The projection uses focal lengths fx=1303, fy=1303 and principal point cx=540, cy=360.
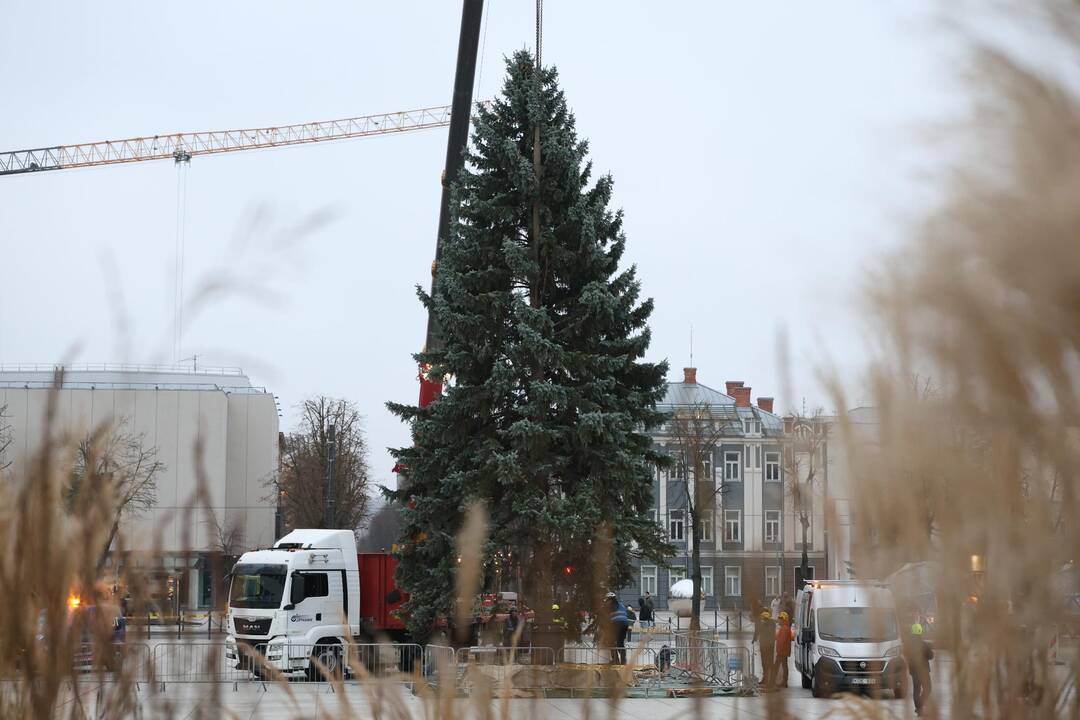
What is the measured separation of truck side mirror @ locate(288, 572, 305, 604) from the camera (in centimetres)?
2523

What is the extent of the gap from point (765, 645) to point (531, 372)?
21.9m

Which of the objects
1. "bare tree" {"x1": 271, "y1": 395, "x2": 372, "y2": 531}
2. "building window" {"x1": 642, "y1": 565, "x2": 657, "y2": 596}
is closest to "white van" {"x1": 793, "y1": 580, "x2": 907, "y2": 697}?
"bare tree" {"x1": 271, "y1": 395, "x2": 372, "y2": 531}

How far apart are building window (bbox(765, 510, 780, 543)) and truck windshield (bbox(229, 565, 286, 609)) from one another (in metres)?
23.6

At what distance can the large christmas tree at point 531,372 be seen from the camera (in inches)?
918

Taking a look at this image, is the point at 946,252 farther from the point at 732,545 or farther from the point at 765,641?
the point at 732,545

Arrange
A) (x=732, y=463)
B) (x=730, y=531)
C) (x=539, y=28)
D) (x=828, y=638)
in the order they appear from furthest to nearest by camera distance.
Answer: (x=732, y=463) → (x=539, y=28) → (x=828, y=638) → (x=730, y=531)

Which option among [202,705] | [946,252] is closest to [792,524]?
[946,252]

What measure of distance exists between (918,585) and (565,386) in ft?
71.0

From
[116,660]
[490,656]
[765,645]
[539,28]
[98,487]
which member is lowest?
[490,656]

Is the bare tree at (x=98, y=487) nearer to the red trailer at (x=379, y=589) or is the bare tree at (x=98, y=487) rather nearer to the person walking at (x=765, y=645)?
the person walking at (x=765, y=645)

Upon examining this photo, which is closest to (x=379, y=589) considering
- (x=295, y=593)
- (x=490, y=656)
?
(x=295, y=593)

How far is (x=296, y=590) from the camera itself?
25.3 m

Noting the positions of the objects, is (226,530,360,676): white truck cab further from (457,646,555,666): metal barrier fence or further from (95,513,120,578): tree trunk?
(95,513,120,578): tree trunk

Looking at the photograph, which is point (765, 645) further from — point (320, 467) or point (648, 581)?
point (648, 581)
